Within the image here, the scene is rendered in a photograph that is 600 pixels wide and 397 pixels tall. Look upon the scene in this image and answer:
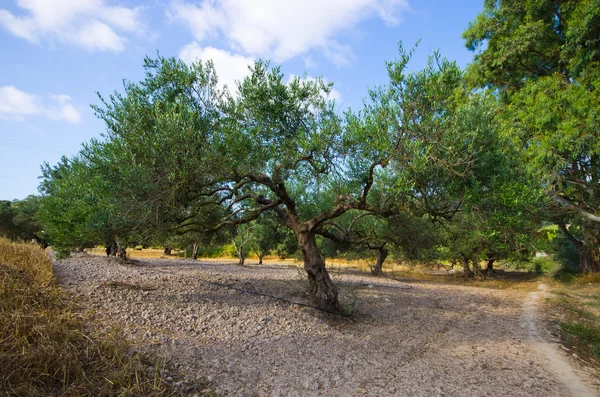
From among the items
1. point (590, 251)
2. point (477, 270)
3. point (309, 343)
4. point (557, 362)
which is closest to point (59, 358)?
point (309, 343)

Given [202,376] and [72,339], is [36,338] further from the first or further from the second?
[202,376]

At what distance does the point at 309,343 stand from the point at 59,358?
4.47m

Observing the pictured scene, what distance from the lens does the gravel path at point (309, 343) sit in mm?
5309

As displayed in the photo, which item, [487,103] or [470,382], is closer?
[470,382]

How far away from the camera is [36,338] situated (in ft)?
15.0

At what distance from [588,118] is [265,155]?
1306cm

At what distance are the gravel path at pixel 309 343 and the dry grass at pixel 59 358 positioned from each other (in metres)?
0.63

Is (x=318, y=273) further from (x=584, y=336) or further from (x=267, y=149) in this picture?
(x=584, y=336)

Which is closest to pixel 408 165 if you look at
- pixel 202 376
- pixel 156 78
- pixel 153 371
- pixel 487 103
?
pixel 487 103

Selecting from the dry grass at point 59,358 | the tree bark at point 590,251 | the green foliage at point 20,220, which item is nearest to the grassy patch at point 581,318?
the tree bark at point 590,251

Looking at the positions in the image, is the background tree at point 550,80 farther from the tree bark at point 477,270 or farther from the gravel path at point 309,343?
the tree bark at point 477,270

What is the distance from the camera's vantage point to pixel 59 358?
4.25 meters

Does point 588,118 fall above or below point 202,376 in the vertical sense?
above

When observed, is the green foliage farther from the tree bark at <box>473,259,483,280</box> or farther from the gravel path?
the tree bark at <box>473,259,483,280</box>
